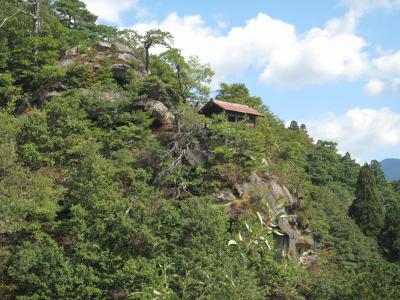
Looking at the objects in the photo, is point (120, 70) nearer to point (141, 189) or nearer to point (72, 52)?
point (72, 52)

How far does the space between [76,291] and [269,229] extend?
1738 cm

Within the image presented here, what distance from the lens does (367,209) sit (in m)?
42.7

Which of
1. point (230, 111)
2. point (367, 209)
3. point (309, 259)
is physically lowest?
point (309, 259)

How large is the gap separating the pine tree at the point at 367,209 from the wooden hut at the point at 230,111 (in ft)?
52.2

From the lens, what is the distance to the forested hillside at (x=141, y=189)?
1966 cm

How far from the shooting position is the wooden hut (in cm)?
3169

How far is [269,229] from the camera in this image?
3.55 metres

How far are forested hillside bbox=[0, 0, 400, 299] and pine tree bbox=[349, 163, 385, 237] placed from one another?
0.11 metres

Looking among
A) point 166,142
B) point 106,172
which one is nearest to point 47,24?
point 166,142

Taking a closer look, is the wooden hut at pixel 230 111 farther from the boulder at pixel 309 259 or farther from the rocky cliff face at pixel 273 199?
the boulder at pixel 309 259

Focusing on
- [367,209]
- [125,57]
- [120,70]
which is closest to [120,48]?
[125,57]

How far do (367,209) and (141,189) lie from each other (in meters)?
26.8

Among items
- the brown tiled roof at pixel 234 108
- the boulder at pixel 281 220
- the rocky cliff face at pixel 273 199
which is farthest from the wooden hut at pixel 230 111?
the rocky cliff face at pixel 273 199

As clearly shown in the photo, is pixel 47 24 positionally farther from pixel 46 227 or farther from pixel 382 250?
pixel 382 250
